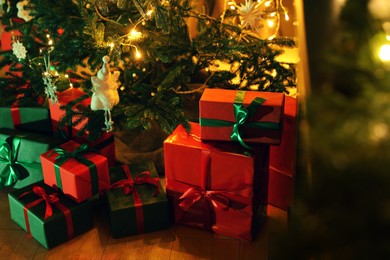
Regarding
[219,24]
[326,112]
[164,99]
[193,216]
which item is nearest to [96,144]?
[164,99]

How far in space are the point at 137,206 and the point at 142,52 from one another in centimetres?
62

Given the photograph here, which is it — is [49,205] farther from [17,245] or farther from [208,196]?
[208,196]

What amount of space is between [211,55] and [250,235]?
76 centimetres

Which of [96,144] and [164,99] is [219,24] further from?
[96,144]

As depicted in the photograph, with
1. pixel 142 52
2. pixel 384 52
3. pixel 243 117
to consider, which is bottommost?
pixel 243 117

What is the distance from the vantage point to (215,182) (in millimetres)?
1768

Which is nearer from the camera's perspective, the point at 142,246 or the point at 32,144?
the point at 142,246

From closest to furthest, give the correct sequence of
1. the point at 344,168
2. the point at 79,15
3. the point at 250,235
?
the point at 344,168 → the point at 250,235 → the point at 79,15

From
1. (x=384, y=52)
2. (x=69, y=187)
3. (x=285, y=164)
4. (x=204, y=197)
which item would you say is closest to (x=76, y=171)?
(x=69, y=187)

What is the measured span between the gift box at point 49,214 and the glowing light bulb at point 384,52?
4.48ft

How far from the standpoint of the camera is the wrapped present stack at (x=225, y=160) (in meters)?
1.69

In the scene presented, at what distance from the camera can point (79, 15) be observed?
197 cm

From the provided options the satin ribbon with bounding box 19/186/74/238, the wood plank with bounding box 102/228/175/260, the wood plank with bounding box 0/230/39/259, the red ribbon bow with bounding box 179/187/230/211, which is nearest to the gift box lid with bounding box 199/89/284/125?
the red ribbon bow with bounding box 179/187/230/211

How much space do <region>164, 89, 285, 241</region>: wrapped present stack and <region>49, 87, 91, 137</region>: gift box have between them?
452 mm
